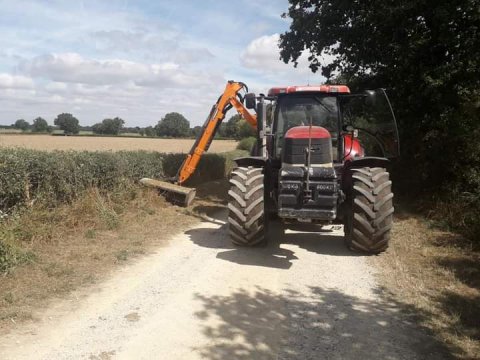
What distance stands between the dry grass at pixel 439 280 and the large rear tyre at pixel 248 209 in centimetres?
179

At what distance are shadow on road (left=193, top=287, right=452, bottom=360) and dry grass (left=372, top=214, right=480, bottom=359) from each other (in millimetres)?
243

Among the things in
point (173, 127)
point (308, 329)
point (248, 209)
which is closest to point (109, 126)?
point (173, 127)

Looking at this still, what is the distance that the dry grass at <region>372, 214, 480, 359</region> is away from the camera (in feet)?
13.3

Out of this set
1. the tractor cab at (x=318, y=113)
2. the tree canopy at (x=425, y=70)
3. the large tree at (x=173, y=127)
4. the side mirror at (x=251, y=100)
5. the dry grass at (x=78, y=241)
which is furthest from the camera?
the large tree at (x=173, y=127)

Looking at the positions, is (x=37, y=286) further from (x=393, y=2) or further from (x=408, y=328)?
(x=393, y=2)

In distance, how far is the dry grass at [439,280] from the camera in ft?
13.3

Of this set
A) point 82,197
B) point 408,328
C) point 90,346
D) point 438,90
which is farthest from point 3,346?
point 438,90

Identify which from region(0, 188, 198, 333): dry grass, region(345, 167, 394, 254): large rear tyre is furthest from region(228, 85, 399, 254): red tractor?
region(0, 188, 198, 333): dry grass

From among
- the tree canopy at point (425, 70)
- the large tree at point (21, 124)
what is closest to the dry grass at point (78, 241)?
the tree canopy at point (425, 70)

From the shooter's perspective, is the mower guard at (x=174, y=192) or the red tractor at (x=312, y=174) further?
the mower guard at (x=174, y=192)

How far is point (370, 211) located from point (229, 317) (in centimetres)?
292

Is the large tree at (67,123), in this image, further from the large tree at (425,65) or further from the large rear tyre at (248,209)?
the large rear tyre at (248,209)

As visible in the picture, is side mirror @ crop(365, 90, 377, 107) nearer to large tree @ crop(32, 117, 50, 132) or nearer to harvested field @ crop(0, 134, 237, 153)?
harvested field @ crop(0, 134, 237, 153)

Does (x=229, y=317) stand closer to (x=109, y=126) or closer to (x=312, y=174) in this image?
(x=312, y=174)
